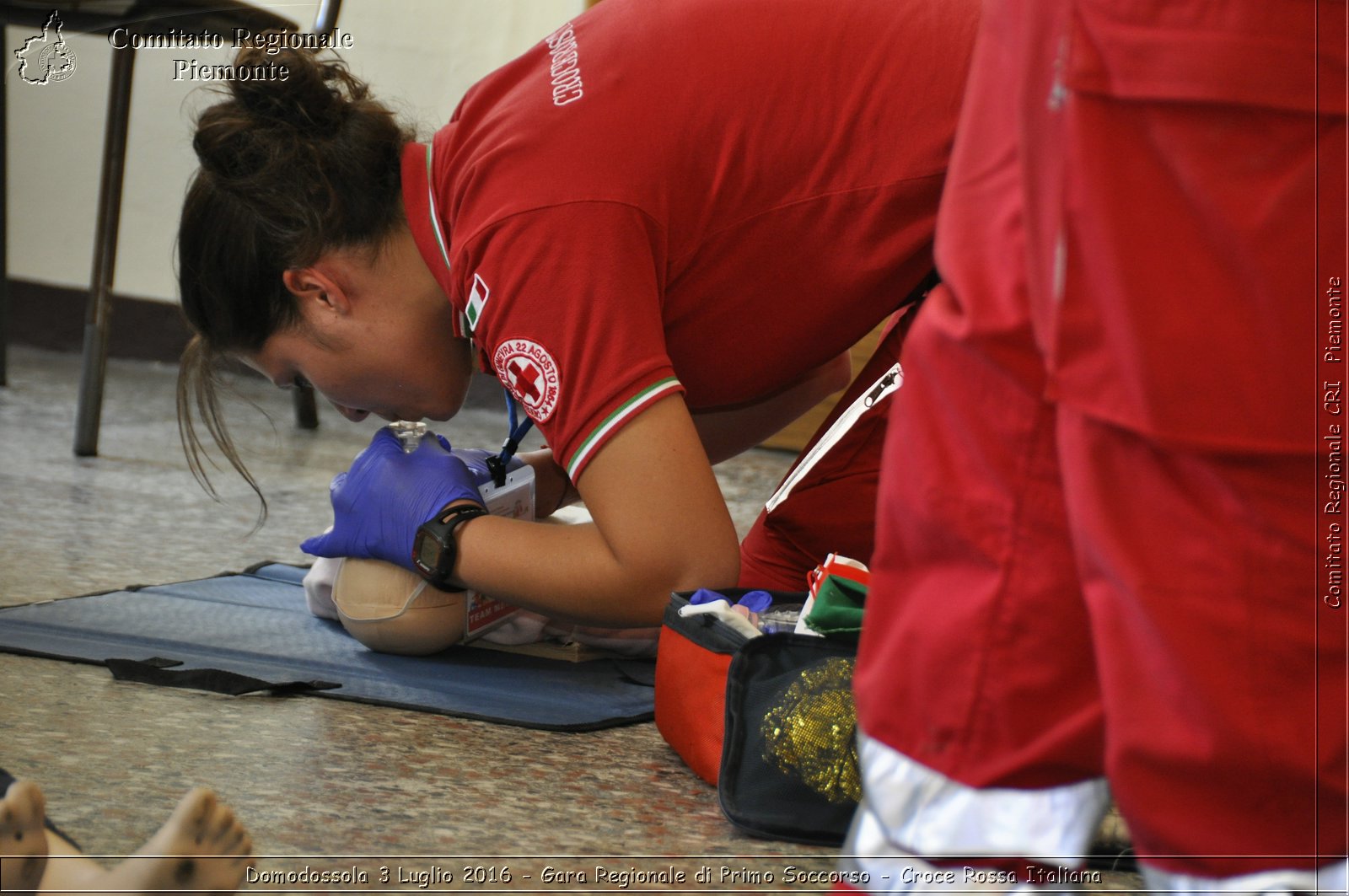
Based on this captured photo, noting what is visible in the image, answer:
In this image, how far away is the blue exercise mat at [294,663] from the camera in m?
1.06

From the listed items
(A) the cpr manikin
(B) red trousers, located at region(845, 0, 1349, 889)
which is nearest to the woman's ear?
(A) the cpr manikin

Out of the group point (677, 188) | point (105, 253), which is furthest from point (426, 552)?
point (105, 253)

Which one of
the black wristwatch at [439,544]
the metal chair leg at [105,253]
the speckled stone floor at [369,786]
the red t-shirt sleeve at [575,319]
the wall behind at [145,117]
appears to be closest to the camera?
the speckled stone floor at [369,786]

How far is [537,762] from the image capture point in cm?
94

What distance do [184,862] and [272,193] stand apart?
673 millimetres

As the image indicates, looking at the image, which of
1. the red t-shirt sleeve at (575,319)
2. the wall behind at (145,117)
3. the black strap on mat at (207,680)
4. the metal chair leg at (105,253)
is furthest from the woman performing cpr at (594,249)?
the wall behind at (145,117)

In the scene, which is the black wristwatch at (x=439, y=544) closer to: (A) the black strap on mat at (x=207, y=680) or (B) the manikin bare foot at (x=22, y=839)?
(A) the black strap on mat at (x=207, y=680)

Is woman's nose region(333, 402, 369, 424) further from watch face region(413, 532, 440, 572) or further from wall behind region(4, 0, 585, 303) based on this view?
wall behind region(4, 0, 585, 303)

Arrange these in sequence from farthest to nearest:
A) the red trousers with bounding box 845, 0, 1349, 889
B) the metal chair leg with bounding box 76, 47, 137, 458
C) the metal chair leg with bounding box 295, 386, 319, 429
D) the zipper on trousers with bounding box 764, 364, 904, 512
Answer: the metal chair leg with bounding box 295, 386, 319, 429
the metal chair leg with bounding box 76, 47, 137, 458
the zipper on trousers with bounding box 764, 364, 904, 512
the red trousers with bounding box 845, 0, 1349, 889

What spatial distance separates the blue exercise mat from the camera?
41.9 inches

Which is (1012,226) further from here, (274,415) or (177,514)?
(274,415)

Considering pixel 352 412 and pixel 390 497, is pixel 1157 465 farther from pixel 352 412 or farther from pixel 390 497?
pixel 352 412

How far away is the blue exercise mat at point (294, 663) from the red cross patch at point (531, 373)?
10.2 inches

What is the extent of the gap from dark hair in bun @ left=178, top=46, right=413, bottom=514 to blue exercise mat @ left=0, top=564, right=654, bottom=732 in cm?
29
